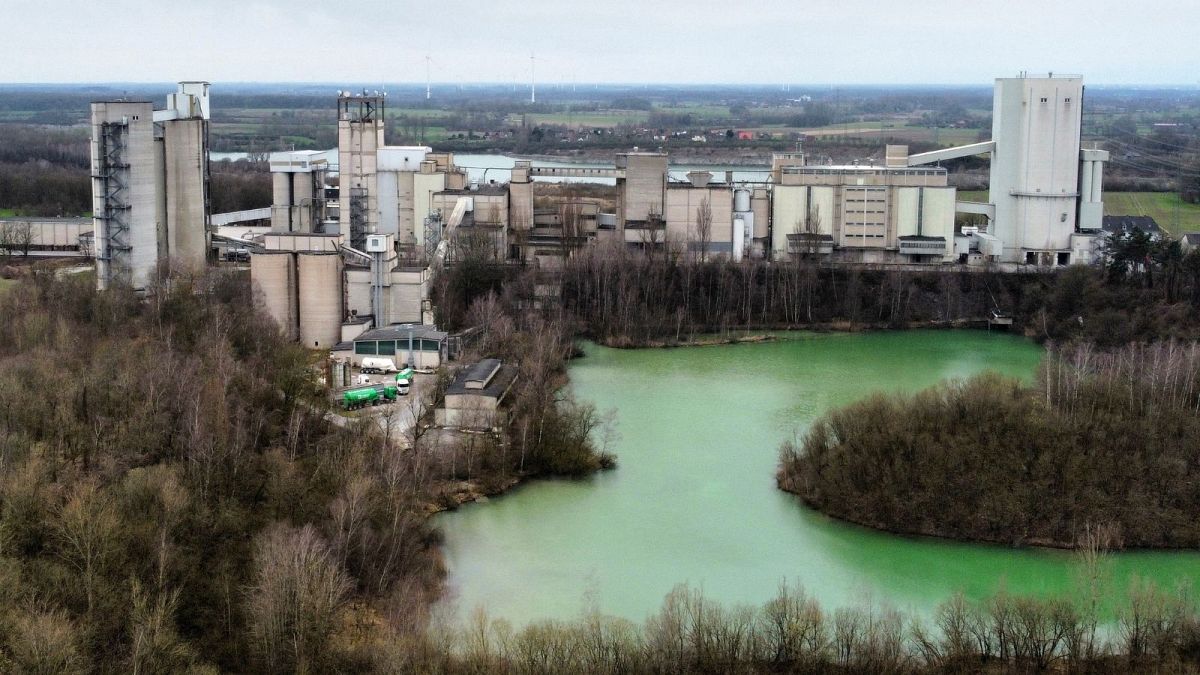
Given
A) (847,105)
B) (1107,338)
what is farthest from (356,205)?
(847,105)

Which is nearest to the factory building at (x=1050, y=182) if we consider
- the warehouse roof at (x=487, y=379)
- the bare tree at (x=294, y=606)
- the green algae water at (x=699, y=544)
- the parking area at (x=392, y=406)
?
the green algae water at (x=699, y=544)

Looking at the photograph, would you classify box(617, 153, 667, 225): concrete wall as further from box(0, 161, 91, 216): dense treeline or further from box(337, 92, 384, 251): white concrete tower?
box(0, 161, 91, 216): dense treeline

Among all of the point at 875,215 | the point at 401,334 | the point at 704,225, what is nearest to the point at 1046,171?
the point at 875,215

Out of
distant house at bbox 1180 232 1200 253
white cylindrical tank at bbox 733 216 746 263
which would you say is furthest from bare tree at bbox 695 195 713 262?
distant house at bbox 1180 232 1200 253

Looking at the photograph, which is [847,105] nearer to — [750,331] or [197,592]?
[750,331]

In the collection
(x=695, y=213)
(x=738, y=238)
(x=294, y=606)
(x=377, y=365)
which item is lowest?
(x=294, y=606)

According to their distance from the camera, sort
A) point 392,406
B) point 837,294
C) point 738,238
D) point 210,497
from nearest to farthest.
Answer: point 210,497 → point 392,406 → point 837,294 → point 738,238

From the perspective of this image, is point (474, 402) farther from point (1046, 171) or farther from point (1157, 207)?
point (1157, 207)

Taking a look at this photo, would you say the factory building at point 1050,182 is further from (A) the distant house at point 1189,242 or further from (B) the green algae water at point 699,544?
(B) the green algae water at point 699,544
